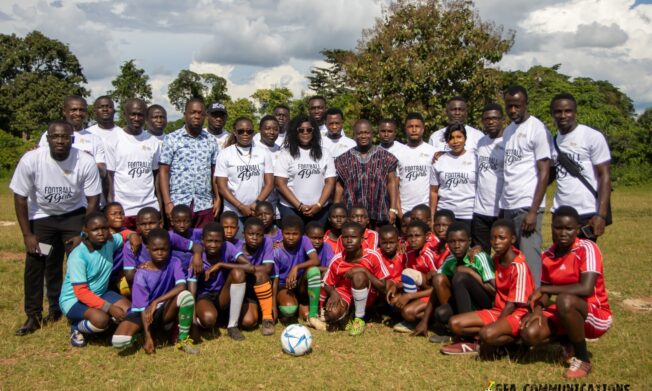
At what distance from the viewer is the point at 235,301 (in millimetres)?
5418

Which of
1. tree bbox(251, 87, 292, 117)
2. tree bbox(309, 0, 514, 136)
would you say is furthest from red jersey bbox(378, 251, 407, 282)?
tree bbox(251, 87, 292, 117)

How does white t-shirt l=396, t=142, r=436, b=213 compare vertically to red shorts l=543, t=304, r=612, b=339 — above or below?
above

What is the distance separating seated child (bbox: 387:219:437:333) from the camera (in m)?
5.52

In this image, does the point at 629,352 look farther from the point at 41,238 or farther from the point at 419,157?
the point at 41,238

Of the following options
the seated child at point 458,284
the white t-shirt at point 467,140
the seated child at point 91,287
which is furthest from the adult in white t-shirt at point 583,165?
the seated child at point 91,287

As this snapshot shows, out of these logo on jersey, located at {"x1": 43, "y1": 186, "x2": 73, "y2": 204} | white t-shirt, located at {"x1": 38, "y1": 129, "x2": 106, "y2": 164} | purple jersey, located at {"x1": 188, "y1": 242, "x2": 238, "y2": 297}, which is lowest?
purple jersey, located at {"x1": 188, "y1": 242, "x2": 238, "y2": 297}

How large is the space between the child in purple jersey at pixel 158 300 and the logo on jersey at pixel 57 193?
1.04 m

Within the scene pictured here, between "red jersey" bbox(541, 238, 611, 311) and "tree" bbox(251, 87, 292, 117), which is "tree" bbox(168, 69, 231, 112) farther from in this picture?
"red jersey" bbox(541, 238, 611, 311)

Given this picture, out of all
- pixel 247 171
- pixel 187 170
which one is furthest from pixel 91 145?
pixel 247 171

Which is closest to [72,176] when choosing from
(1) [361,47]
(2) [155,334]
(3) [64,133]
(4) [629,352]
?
(3) [64,133]

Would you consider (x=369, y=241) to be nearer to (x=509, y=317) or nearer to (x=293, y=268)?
(x=293, y=268)

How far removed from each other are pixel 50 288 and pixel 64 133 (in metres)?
1.67

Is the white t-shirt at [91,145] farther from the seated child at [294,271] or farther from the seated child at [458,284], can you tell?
the seated child at [458,284]

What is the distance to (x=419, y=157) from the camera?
646 cm
